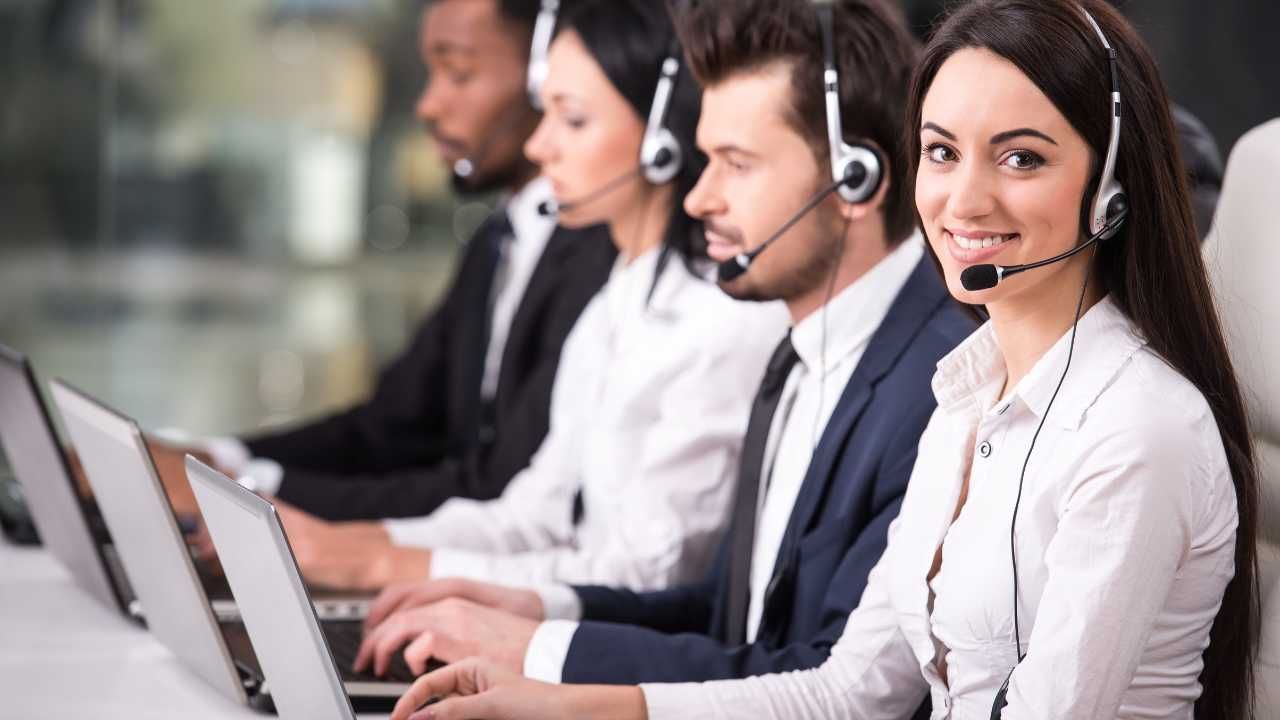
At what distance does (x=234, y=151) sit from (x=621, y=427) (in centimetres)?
412

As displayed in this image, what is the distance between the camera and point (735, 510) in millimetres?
1854

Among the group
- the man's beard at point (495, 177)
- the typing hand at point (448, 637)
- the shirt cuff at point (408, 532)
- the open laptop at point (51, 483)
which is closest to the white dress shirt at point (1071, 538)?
the typing hand at point (448, 637)

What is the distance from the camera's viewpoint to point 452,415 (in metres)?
3.20

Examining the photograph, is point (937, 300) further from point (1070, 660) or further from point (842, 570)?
point (1070, 660)

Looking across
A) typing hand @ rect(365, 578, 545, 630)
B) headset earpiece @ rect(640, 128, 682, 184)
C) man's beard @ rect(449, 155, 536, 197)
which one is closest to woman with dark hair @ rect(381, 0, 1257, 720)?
typing hand @ rect(365, 578, 545, 630)

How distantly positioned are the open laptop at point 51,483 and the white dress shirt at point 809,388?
535 mm

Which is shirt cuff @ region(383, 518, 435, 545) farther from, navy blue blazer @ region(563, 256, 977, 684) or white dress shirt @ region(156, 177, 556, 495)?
navy blue blazer @ region(563, 256, 977, 684)

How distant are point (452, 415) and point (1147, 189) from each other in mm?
2116

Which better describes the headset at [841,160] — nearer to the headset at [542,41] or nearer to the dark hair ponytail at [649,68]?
the dark hair ponytail at [649,68]

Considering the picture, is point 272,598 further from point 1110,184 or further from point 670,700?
point 1110,184

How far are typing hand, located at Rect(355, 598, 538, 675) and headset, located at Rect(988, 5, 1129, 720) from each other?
1.89 ft

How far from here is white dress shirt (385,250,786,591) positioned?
2.02 meters

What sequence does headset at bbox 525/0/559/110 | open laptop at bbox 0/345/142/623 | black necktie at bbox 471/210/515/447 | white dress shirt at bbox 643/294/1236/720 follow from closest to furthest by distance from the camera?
1. white dress shirt at bbox 643/294/1236/720
2. open laptop at bbox 0/345/142/623
3. headset at bbox 525/0/559/110
4. black necktie at bbox 471/210/515/447

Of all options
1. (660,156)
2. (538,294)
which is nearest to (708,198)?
(660,156)
